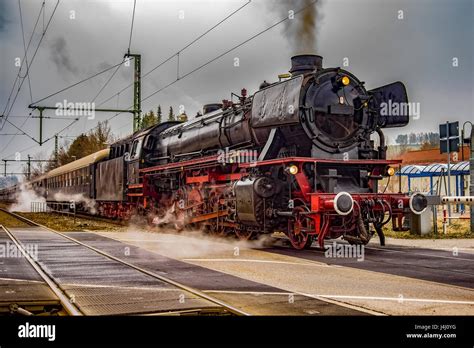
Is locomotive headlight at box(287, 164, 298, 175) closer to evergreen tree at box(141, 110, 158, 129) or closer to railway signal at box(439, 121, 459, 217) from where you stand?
railway signal at box(439, 121, 459, 217)

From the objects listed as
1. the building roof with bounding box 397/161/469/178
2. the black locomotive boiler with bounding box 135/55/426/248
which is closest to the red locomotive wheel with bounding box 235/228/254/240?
the black locomotive boiler with bounding box 135/55/426/248

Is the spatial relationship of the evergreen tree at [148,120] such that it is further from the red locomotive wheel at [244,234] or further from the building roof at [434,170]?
the red locomotive wheel at [244,234]

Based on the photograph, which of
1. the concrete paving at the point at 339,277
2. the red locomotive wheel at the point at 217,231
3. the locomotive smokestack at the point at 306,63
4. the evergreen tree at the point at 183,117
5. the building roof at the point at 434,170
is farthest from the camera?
the building roof at the point at 434,170

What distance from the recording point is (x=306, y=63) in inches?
506

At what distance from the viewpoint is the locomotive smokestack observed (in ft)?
42.1

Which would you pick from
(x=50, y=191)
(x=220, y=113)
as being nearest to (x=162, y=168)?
(x=220, y=113)

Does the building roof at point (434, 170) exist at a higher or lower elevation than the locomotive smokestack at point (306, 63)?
lower

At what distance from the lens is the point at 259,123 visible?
13.0 m

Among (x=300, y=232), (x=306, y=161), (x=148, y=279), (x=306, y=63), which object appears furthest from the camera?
(x=306, y=63)

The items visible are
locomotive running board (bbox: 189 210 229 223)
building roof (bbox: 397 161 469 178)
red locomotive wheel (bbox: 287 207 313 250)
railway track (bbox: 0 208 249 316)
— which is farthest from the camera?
building roof (bbox: 397 161 469 178)

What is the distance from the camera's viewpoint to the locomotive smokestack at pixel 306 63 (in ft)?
42.1

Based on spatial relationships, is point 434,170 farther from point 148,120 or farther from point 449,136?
point 148,120

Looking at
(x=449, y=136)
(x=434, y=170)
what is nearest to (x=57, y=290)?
(x=449, y=136)

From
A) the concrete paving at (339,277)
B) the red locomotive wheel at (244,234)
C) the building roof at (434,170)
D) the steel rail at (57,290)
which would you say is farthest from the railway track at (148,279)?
the building roof at (434,170)
